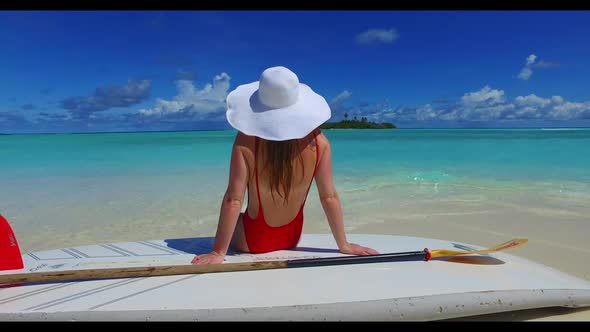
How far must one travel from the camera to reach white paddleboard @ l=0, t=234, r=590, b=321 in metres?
1.74

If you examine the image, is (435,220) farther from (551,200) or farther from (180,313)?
(180,313)

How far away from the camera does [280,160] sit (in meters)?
2.06

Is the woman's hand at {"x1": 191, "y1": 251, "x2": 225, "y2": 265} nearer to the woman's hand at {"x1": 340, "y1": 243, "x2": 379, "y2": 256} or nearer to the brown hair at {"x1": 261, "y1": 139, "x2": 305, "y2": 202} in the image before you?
the brown hair at {"x1": 261, "y1": 139, "x2": 305, "y2": 202}

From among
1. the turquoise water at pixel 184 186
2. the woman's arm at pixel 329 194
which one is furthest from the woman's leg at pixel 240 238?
the turquoise water at pixel 184 186

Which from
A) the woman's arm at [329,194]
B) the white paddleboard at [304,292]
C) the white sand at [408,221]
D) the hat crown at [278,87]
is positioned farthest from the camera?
the white sand at [408,221]

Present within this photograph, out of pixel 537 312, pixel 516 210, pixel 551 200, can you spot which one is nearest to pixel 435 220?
pixel 516 210

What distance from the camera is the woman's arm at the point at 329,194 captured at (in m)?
2.16

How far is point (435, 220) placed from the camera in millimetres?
4938

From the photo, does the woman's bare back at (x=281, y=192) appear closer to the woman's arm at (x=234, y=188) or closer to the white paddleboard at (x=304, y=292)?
the woman's arm at (x=234, y=188)

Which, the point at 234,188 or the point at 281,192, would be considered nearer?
the point at 234,188

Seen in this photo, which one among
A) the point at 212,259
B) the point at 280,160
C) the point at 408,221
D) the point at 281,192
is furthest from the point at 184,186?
the point at 280,160

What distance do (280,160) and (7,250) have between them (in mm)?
1487

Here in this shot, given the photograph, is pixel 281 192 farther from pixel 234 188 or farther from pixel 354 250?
pixel 354 250

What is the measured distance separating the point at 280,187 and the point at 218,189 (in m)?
5.45
